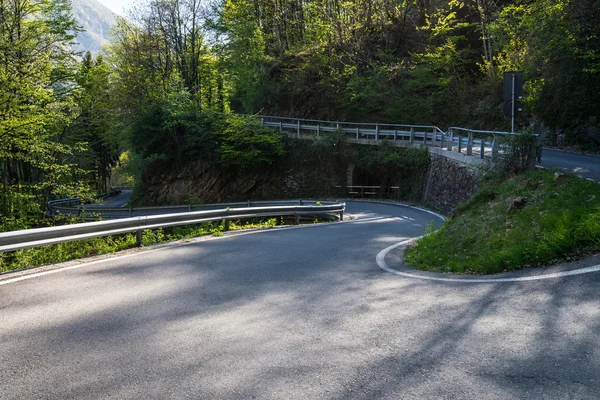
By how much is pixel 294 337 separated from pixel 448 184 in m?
20.4

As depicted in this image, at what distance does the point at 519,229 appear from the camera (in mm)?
7414

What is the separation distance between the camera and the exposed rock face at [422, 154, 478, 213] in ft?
65.8

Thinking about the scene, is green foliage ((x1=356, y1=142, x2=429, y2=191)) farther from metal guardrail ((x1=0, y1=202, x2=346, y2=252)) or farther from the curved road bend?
the curved road bend

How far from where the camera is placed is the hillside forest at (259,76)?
719 inches

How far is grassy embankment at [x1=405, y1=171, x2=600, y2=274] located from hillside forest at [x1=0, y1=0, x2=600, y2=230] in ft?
36.4

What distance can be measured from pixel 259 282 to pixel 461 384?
3633mm

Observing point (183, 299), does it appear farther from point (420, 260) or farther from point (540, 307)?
point (420, 260)

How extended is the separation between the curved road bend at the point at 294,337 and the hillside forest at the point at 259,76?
12.9m

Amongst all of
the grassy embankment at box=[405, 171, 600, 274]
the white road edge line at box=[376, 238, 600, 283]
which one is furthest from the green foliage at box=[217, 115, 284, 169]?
the white road edge line at box=[376, 238, 600, 283]

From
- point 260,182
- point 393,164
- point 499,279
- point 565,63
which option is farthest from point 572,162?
point 260,182

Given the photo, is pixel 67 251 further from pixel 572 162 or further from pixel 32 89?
pixel 572 162

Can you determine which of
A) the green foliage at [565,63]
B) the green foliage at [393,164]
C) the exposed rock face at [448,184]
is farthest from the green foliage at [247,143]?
the green foliage at [565,63]

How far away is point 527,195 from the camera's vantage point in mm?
9055

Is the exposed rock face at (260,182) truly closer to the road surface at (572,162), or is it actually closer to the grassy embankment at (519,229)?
the road surface at (572,162)
